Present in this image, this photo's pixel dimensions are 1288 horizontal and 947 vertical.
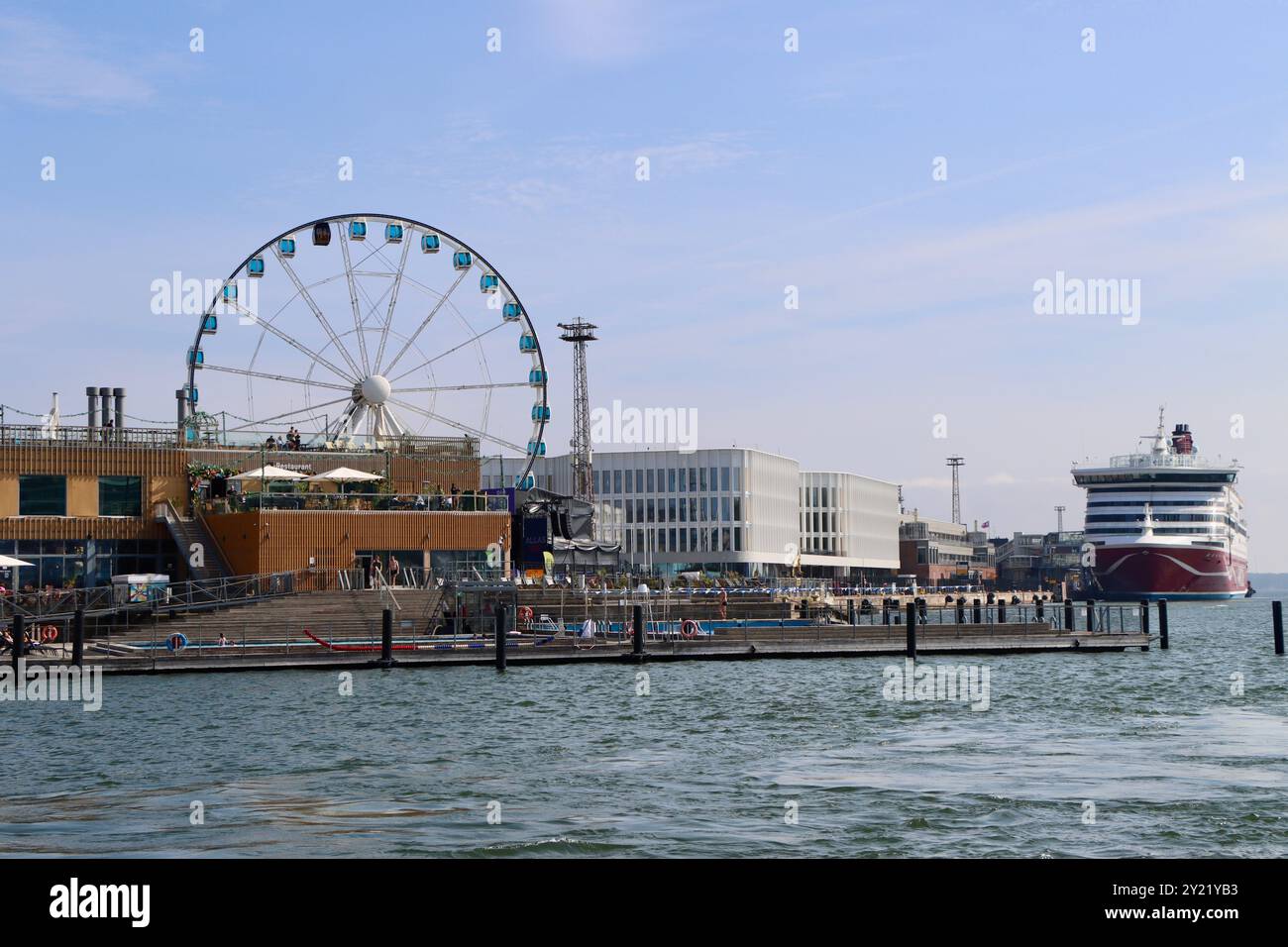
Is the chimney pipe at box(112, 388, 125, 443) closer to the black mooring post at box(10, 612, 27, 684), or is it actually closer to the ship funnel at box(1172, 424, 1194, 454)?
the black mooring post at box(10, 612, 27, 684)

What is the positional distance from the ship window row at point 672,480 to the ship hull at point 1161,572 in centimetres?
3863

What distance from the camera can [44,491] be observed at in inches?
2319

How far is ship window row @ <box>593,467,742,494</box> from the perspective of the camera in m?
149

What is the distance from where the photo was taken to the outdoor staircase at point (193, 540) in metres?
57.9

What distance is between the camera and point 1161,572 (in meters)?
151

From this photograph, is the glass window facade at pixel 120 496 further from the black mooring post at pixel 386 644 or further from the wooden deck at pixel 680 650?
the black mooring post at pixel 386 644

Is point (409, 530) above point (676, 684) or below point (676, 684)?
above

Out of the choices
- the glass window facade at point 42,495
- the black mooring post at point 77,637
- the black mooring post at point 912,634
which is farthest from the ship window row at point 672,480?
the black mooring post at point 77,637

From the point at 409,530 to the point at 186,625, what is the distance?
11.5 m

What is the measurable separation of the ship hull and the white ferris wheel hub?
103622 mm

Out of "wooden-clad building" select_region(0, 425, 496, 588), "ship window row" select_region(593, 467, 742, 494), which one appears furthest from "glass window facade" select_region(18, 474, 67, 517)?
"ship window row" select_region(593, 467, 742, 494)

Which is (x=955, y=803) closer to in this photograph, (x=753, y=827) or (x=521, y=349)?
(x=753, y=827)
